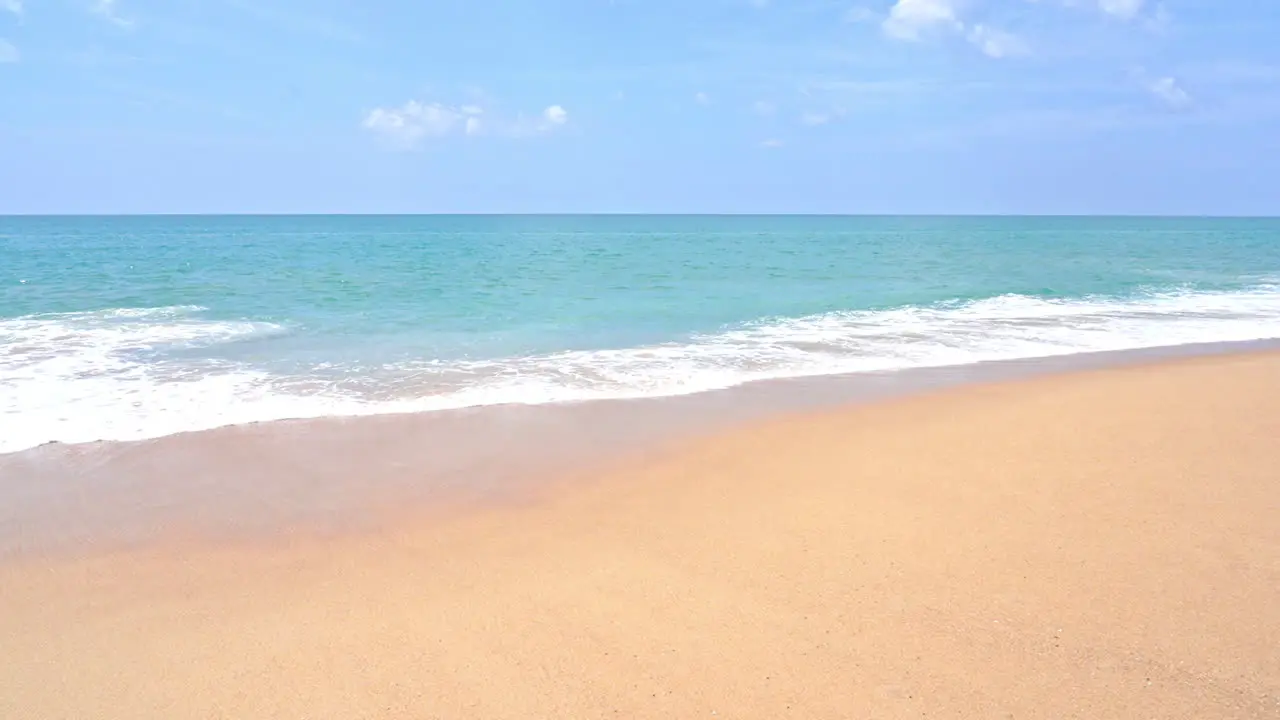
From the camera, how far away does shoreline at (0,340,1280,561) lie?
5527 millimetres

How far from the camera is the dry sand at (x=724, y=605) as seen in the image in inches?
135

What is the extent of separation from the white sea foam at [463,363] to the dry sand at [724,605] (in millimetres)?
3443

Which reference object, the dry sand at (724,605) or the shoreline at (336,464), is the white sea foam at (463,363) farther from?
the dry sand at (724,605)

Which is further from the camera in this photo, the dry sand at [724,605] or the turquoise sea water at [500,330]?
the turquoise sea water at [500,330]

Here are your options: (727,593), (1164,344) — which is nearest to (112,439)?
(727,593)

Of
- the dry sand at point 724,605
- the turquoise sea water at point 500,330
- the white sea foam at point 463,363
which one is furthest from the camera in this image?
the turquoise sea water at point 500,330

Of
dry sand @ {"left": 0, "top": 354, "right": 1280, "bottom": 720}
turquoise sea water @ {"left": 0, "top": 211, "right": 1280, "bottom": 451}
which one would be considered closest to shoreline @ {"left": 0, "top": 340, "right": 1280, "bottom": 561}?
dry sand @ {"left": 0, "top": 354, "right": 1280, "bottom": 720}

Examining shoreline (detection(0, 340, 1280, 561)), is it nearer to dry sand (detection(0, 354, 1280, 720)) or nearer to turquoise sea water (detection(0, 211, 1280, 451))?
dry sand (detection(0, 354, 1280, 720))

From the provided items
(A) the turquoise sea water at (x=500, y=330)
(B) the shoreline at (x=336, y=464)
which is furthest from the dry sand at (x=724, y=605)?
(A) the turquoise sea water at (x=500, y=330)

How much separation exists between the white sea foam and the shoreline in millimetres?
536

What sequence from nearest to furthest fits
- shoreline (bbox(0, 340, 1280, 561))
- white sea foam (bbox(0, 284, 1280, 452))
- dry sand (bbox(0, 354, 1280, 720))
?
dry sand (bbox(0, 354, 1280, 720)), shoreline (bbox(0, 340, 1280, 561)), white sea foam (bbox(0, 284, 1280, 452))

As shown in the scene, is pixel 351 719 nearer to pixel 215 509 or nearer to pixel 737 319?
pixel 215 509

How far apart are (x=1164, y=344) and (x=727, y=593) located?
1207cm

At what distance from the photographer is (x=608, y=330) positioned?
14.9m
